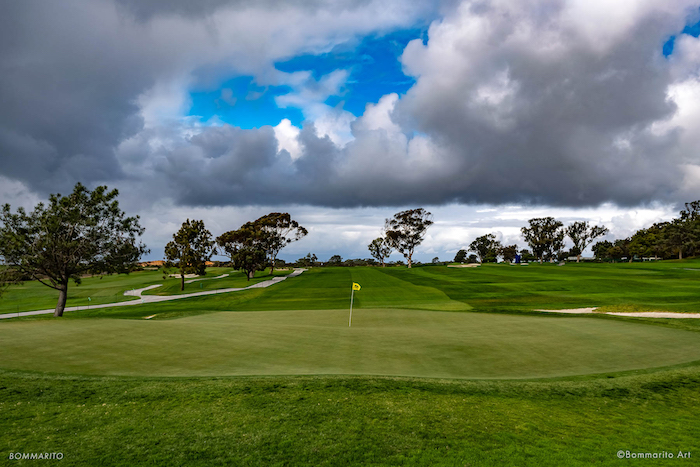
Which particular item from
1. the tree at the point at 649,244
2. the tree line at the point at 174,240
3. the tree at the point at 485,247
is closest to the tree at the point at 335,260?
the tree line at the point at 174,240

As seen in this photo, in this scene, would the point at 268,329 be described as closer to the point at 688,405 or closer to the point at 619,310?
the point at 688,405

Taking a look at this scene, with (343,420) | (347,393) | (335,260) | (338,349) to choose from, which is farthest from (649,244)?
(343,420)

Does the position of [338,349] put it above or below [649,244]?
below

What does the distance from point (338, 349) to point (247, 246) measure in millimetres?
70630

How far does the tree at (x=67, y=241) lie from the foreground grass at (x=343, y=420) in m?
22.4

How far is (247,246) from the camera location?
82875 millimetres

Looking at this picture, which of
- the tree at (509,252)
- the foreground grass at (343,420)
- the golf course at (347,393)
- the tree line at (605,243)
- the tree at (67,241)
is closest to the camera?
the foreground grass at (343,420)

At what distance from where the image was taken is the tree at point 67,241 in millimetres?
28625

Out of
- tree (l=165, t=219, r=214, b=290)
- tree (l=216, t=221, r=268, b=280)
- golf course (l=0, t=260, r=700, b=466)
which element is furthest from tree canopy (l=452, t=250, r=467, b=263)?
golf course (l=0, t=260, r=700, b=466)

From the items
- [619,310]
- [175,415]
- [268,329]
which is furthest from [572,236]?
[175,415]

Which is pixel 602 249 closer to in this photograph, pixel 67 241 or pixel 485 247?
pixel 485 247

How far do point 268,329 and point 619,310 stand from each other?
2788 cm

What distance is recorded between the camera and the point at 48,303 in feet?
159

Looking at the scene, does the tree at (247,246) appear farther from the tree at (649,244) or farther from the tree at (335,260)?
the tree at (649,244)
